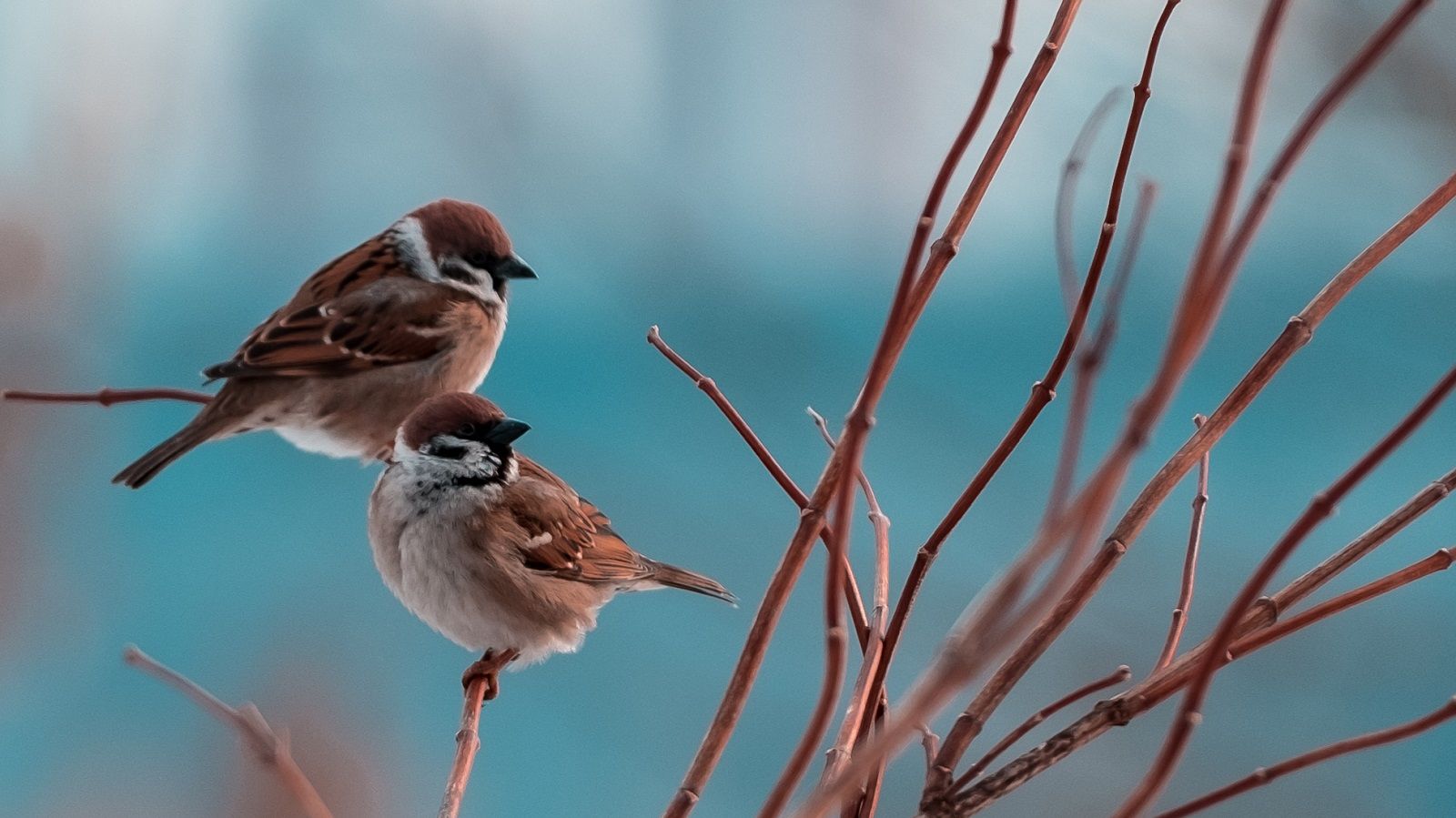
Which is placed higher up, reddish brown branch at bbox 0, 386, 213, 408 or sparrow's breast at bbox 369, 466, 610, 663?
sparrow's breast at bbox 369, 466, 610, 663

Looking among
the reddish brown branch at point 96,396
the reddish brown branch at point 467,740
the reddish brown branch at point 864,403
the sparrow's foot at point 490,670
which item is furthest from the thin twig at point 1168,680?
the sparrow's foot at point 490,670

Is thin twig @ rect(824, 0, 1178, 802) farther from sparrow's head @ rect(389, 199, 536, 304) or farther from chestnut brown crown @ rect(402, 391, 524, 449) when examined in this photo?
sparrow's head @ rect(389, 199, 536, 304)

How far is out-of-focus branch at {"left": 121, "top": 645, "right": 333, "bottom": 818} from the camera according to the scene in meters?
0.53

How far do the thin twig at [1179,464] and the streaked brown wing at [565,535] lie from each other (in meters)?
0.88

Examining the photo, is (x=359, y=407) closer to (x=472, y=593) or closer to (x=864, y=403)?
(x=472, y=593)

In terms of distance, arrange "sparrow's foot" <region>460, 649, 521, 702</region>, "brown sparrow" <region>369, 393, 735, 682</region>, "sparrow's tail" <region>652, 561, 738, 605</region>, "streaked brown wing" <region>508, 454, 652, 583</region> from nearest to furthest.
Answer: "sparrow's foot" <region>460, 649, 521, 702</region>, "brown sparrow" <region>369, 393, 735, 682</region>, "streaked brown wing" <region>508, 454, 652, 583</region>, "sparrow's tail" <region>652, 561, 738, 605</region>

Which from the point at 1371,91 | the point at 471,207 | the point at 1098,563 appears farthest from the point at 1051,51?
the point at 1371,91

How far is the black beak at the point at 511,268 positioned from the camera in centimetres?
148

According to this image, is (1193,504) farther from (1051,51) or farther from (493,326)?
(493,326)

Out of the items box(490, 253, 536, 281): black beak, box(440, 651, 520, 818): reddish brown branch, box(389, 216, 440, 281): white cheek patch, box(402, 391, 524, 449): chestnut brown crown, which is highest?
box(490, 253, 536, 281): black beak

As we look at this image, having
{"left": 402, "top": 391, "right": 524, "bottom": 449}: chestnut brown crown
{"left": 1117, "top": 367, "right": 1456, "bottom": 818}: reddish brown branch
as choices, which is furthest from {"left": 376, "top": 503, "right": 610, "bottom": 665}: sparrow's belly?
{"left": 1117, "top": 367, "right": 1456, "bottom": 818}: reddish brown branch

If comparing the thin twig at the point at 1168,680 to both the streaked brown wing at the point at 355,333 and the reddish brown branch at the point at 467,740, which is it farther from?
the streaked brown wing at the point at 355,333

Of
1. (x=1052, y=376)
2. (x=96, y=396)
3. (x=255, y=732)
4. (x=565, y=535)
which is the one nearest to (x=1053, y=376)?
(x=1052, y=376)

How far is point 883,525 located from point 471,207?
0.83 meters
